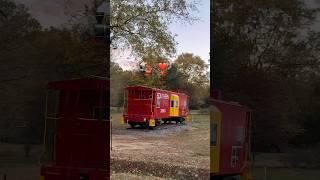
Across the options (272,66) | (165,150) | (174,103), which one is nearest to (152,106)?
(174,103)

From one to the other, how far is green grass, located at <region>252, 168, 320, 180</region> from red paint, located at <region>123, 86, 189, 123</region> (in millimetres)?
1860

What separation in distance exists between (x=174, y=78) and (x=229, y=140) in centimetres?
101

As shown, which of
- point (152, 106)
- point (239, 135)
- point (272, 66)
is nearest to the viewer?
point (152, 106)

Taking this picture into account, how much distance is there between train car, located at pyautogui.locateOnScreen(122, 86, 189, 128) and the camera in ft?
13.9

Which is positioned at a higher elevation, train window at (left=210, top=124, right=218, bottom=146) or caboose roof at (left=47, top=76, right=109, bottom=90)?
caboose roof at (left=47, top=76, right=109, bottom=90)

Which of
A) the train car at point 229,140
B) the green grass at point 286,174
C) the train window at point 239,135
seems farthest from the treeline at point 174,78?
the green grass at point 286,174

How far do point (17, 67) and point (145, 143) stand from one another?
2.54 metres

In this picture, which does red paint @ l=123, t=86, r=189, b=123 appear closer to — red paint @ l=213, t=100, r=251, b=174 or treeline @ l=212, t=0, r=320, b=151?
red paint @ l=213, t=100, r=251, b=174

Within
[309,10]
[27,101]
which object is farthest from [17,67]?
[309,10]

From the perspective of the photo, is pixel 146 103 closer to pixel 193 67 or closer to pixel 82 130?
pixel 193 67

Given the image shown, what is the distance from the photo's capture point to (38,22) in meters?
5.95

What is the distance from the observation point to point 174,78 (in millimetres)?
4234

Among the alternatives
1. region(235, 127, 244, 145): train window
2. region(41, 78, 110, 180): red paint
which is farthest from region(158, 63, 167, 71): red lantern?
region(235, 127, 244, 145): train window

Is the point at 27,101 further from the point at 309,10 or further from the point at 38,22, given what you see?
the point at 309,10
